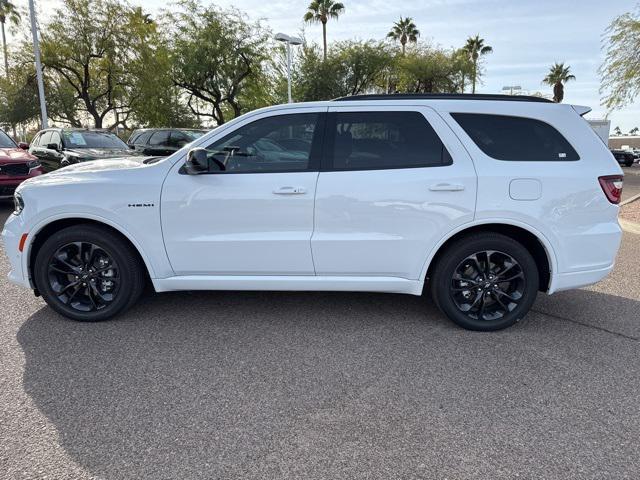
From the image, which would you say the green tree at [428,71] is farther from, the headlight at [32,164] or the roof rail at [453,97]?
the roof rail at [453,97]

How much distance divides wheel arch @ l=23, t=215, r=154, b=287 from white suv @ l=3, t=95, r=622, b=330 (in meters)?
0.02

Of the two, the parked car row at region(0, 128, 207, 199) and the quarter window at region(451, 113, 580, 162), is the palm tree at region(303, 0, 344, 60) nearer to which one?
the parked car row at region(0, 128, 207, 199)

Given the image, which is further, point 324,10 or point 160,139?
point 324,10

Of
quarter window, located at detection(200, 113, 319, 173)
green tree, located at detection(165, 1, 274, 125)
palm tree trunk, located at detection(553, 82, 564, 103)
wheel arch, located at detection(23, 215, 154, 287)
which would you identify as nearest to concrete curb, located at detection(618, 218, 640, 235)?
quarter window, located at detection(200, 113, 319, 173)

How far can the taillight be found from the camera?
3553mm

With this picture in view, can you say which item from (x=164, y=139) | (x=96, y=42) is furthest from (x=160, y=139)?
(x=96, y=42)

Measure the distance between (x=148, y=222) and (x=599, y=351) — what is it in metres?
3.59

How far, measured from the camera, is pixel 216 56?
23.3 m

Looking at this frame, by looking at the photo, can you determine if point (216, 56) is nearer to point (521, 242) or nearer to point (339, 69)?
point (339, 69)

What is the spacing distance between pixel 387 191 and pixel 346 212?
351 mm

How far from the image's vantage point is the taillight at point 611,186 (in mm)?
3553

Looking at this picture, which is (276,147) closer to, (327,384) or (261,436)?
(327,384)

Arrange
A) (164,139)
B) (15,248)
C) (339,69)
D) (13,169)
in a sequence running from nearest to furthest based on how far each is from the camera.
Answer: (15,248) < (13,169) < (164,139) < (339,69)

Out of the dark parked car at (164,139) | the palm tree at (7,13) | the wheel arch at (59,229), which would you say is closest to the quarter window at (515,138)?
the wheel arch at (59,229)
